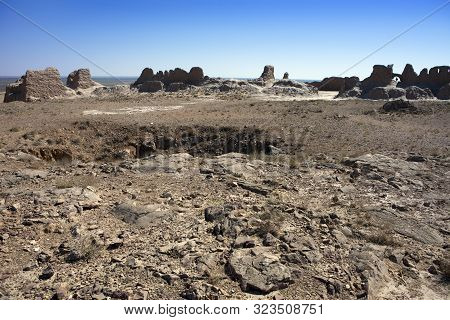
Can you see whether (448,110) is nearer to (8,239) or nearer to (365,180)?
(365,180)

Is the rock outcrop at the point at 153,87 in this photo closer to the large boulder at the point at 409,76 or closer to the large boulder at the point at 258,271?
the large boulder at the point at 409,76

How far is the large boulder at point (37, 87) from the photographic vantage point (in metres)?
24.8

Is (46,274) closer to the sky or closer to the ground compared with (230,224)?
closer to the ground

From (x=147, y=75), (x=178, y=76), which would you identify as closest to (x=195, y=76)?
(x=178, y=76)

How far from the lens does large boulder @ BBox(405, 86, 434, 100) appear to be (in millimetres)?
27125

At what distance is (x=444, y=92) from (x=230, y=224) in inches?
1073

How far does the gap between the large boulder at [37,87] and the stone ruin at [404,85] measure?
22.8 meters

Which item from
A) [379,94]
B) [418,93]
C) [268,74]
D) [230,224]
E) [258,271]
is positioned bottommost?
[258,271]

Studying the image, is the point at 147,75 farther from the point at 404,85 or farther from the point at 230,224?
the point at 230,224

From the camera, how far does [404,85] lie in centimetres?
3050

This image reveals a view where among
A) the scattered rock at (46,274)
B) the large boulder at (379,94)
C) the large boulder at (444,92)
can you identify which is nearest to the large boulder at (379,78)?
the large boulder at (379,94)

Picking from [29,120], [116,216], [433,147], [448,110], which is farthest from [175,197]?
[448,110]

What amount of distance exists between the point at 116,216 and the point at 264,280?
3024 millimetres

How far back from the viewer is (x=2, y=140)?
481 inches
